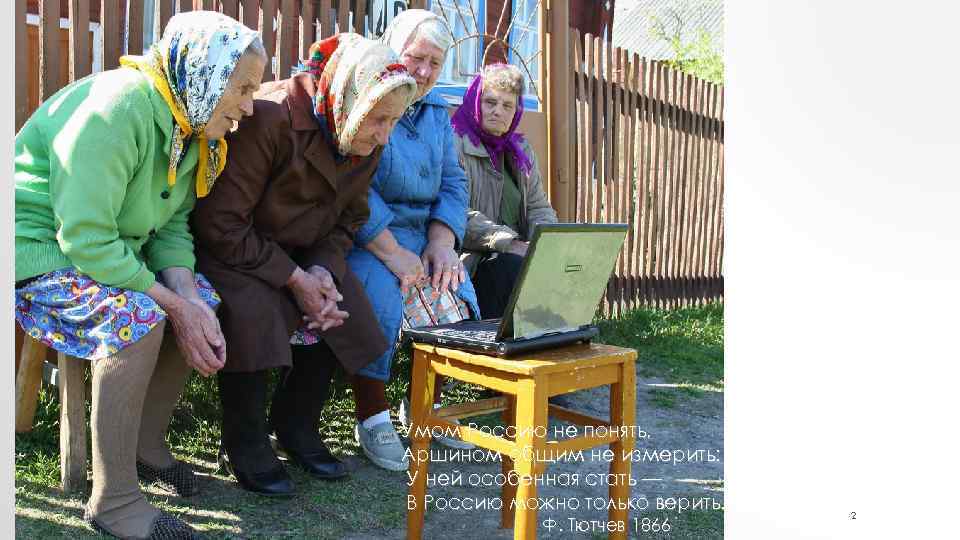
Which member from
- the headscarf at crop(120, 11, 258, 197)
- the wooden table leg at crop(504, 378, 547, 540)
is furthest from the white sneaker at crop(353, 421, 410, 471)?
the headscarf at crop(120, 11, 258, 197)

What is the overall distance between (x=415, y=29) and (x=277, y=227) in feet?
3.46

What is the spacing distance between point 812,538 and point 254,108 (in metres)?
2.18

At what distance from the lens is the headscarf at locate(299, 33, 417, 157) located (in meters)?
2.91

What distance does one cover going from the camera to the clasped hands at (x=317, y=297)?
3.08 meters

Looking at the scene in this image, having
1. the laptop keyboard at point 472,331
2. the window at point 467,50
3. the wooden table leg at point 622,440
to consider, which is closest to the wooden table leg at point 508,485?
the laptop keyboard at point 472,331

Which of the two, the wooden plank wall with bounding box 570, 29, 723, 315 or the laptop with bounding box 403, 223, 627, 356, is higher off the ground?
the wooden plank wall with bounding box 570, 29, 723, 315

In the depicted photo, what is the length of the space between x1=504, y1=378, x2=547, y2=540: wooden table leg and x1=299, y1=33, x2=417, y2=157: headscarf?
1.12 m

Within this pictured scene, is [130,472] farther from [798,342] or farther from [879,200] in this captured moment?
[879,200]

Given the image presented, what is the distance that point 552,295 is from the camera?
254 cm

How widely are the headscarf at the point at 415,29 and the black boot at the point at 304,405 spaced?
1280mm

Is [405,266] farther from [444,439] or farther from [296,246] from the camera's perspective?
[444,439]

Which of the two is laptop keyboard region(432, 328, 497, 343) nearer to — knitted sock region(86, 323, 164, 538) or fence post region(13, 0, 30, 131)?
knitted sock region(86, 323, 164, 538)

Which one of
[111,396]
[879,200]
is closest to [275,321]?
[111,396]
